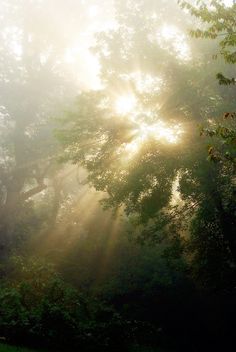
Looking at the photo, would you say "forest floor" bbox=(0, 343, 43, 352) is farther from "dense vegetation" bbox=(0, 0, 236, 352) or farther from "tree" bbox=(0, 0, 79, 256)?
"tree" bbox=(0, 0, 79, 256)

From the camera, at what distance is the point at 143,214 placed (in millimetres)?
16047

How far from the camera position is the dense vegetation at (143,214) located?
12297 millimetres

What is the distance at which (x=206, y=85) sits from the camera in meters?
17.3

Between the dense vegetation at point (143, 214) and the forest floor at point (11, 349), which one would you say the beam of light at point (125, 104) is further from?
the forest floor at point (11, 349)

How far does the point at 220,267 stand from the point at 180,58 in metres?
9.39

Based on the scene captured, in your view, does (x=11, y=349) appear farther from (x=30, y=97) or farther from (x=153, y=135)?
(x=30, y=97)

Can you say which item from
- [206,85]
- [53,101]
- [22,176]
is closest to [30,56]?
[53,101]

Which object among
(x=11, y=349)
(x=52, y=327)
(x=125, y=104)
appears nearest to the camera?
(x=11, y=349)

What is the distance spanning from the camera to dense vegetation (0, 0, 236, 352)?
1230 cm

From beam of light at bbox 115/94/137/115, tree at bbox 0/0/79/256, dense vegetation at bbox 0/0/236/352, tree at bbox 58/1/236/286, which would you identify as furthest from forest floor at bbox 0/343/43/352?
tree at bbox 0/0/79/256

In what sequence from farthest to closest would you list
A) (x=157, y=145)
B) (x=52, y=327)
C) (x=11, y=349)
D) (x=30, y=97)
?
1. (x=30, y=97)
2. (x=157, y=145)
3. (x=52, y=327)
4. (x=11, y=349)

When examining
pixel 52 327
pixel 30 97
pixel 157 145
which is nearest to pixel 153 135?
pixel 157 145

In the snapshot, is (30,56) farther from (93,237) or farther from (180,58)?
(180,58)

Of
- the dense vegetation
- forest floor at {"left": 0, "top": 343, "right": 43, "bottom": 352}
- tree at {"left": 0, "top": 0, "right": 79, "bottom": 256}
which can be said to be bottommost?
forest floor at {"left": 0, "top": 343, "right": 43, "bottom": 352}
